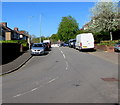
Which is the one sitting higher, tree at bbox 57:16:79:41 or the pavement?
tree at bbox 57:16:79:41

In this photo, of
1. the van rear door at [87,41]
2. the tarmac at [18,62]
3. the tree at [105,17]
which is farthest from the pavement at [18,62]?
the tree at [105,17]

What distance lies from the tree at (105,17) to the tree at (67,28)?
39200mm

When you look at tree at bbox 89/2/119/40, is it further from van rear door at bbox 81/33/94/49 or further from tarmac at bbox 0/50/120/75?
tarmac at bbox 0/50/120/75

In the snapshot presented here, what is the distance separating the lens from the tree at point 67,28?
83812 mm

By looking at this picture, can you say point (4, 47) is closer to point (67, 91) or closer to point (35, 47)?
point (35, 47)

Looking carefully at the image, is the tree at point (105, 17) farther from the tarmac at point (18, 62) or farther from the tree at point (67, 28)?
the tree at point (67, 28)

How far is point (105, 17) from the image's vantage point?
43.1 metres

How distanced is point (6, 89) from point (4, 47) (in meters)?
15.1

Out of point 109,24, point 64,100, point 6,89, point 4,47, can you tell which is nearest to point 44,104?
point 64,100

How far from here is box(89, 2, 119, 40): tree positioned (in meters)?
42.3

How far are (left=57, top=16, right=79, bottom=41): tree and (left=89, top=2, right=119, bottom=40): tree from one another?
39200 millimetres

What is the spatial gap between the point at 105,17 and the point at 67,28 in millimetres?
40901

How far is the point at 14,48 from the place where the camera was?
2923cm

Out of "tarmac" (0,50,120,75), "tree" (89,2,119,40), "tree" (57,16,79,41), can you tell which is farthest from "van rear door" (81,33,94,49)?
"tree" (57,16,79,41)
